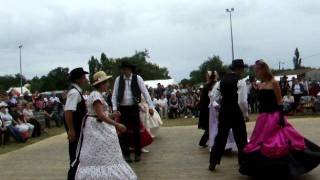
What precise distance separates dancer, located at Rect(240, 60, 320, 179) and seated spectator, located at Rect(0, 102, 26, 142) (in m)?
10.8

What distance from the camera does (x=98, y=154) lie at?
768 centimetres

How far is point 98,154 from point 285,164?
254cm

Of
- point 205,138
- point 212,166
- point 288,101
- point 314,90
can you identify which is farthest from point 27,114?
point 314,90

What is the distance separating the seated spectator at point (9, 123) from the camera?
17.5 meters

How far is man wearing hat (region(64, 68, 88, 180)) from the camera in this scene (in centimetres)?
796

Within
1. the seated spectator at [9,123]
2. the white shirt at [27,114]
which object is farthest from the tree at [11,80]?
the seated spectator at [9,123]

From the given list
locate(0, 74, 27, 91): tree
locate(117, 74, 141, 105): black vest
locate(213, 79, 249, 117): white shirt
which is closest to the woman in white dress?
locate(213, 79, 249, 117): white shirt

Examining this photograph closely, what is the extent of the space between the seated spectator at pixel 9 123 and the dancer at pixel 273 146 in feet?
35.3

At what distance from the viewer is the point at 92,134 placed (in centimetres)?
775

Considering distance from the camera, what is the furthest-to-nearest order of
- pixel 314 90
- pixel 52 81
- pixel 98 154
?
pixel 52 81 < pixel 314 90 < pixel 98 154

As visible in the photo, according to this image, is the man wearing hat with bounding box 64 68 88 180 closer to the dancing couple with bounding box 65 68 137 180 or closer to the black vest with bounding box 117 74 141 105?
the dancing couple with bounding box 65 68 137 180

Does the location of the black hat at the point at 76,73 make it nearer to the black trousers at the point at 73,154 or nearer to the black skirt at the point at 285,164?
the black trousers at the point at 73,154

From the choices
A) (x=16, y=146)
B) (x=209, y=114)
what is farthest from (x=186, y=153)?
(x=16, y=146)

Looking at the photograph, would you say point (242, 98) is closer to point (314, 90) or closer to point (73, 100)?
point (73, 100)
